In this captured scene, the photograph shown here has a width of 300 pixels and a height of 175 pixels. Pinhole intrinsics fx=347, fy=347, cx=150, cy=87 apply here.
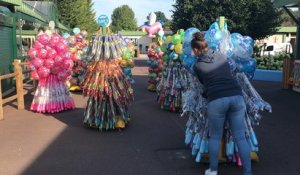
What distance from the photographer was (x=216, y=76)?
175 inches

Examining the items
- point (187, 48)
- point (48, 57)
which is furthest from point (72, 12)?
point (187, 48)

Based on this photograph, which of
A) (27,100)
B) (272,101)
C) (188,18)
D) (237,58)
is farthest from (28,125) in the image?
(188,18)

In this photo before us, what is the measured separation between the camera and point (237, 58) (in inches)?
199

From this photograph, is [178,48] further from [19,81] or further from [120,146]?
[19,81]

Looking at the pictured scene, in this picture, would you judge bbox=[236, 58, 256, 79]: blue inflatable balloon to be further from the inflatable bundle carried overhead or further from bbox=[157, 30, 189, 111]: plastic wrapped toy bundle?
bbox=[157, 30, 189, 111]: plastic wrapped toy bundle

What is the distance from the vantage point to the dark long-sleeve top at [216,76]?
14.5 ft

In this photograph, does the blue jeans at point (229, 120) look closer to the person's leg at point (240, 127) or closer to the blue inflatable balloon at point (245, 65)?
the person's leg at point (240, 127)

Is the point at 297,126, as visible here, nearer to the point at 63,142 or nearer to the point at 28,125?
the point at 63,142

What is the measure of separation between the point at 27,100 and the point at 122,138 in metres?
5.31

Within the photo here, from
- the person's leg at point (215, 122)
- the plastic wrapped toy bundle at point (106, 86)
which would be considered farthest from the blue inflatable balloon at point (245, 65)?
the plastic wrapped toy bundle at point (106, 86)

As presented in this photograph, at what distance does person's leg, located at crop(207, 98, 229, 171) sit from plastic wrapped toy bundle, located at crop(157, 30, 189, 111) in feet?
14.0

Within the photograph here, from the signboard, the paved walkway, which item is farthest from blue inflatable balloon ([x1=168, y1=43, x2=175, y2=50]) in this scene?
the signboard

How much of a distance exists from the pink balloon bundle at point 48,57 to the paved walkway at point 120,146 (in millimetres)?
1088

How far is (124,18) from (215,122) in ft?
280
